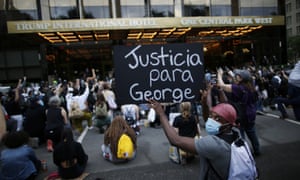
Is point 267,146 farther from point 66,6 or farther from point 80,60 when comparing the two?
point 80,60

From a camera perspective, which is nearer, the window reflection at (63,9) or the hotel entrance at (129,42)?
the hotel entrance at (129,42)

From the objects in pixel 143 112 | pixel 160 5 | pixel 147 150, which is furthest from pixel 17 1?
pixel 147 150

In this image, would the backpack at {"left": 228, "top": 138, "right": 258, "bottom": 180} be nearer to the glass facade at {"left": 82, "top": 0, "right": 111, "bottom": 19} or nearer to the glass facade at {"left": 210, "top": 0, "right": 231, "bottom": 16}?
the glass facade at {"left": 82, "top": 0, "right": 111, "bottom": 19}

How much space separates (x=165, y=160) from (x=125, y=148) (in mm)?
913

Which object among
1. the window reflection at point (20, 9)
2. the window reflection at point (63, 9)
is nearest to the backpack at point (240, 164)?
the window reflection at point (63, 9)

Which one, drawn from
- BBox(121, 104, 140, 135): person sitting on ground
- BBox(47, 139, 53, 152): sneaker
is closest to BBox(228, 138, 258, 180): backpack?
BBox(121, 104, 140, 135): person sitting on ground

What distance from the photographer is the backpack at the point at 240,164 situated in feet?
6.46

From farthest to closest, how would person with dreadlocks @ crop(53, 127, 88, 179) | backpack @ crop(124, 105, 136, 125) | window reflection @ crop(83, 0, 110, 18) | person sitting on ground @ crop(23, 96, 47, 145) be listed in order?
1. window reflection @ crop(83, 0, 110, 18)
2. backpack @ crop(124, 105, 136, 125)
3. person sitting on ground @ crop(23, 96, 47, 145)
4. person with dreadlocks @ crop(53, 127, 88, 179)

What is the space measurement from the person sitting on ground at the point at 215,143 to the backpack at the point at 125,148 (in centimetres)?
305

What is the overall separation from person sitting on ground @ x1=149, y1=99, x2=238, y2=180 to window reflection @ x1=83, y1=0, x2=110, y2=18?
66.9 ft

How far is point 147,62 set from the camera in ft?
9.38

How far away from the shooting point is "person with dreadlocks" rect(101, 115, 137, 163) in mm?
5172

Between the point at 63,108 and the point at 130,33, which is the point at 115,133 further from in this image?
the point at 130,33

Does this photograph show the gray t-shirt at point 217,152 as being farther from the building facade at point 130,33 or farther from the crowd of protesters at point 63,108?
the building facade at point 130,33
